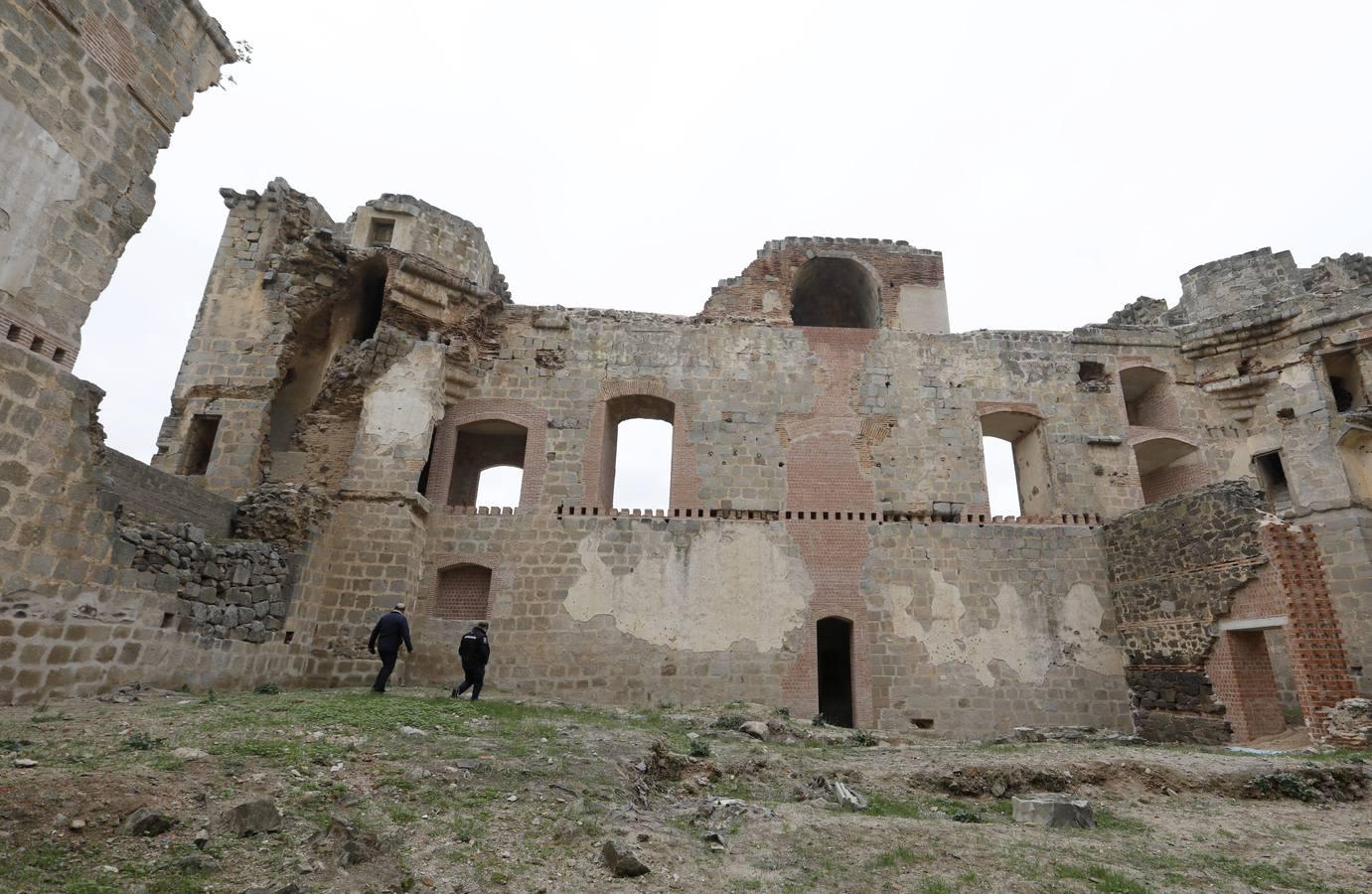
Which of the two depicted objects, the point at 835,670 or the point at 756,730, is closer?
the point at 756,730

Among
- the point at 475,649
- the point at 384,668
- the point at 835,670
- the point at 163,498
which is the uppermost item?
the point at 163,498

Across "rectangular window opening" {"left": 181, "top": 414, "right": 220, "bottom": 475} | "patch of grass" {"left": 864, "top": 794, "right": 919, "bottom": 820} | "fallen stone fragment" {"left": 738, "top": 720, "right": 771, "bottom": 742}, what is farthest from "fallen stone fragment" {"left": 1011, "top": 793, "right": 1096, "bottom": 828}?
"rectangular window opening" {"left": 181, "top": 414, "right": 220, "bottom": 475}

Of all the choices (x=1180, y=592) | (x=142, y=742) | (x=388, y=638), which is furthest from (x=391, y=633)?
(x=1180, y=592)

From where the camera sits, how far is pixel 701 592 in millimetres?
12273

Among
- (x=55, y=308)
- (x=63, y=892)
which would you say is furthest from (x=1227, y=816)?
(x=55, y=308)

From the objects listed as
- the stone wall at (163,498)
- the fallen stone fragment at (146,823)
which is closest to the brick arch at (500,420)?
the stone wall at (163,498)

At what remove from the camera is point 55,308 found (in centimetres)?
662

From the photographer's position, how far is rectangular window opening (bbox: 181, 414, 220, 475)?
12.3 metres

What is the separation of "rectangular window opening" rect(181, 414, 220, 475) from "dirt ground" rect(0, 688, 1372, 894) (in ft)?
20.7

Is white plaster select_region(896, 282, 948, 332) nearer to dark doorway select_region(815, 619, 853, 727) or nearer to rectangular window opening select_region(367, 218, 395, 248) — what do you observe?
dark doorway select_region(815, 619, 853, 727)

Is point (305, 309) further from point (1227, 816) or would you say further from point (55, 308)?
point (1227, 816)

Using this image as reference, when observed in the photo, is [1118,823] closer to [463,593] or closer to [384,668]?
[384,668]

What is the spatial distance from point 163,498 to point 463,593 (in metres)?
4.83

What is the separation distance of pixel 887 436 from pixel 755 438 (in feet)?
8.40
